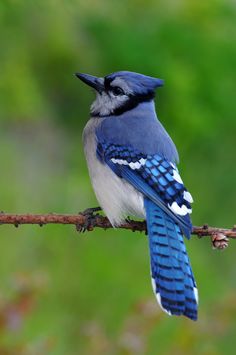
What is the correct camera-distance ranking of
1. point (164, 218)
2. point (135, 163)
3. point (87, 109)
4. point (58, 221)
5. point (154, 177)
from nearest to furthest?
1. point (58, 221)
2. point (164, 218)
3. point (154, 177)
4. point (135, 163)
5. point (87, 109)

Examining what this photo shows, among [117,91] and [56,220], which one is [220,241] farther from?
[117,91]

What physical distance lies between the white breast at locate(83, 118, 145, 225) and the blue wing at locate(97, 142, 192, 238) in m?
0.03

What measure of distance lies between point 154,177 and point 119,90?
0.54 meters

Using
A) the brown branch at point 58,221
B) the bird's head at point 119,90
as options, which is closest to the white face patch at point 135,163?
the bird's head at point 119,90

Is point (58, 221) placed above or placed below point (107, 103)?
below

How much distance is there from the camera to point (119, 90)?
4238 mm

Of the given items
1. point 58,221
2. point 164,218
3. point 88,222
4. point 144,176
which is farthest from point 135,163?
point 58,221

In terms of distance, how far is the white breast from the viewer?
3908mm

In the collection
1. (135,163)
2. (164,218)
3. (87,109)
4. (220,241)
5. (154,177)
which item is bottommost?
(220,241)

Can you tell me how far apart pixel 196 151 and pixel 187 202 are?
1909 mm

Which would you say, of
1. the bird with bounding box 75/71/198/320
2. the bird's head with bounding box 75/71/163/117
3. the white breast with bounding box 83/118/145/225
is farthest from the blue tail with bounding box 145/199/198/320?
the bird's head with bounding box 75/71/163/117

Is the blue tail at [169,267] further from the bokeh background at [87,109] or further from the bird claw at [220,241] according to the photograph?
the bokeh background at [87,109]

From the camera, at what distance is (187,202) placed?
371 cm

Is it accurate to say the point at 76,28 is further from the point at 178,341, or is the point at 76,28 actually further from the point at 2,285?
the point at 178,341
